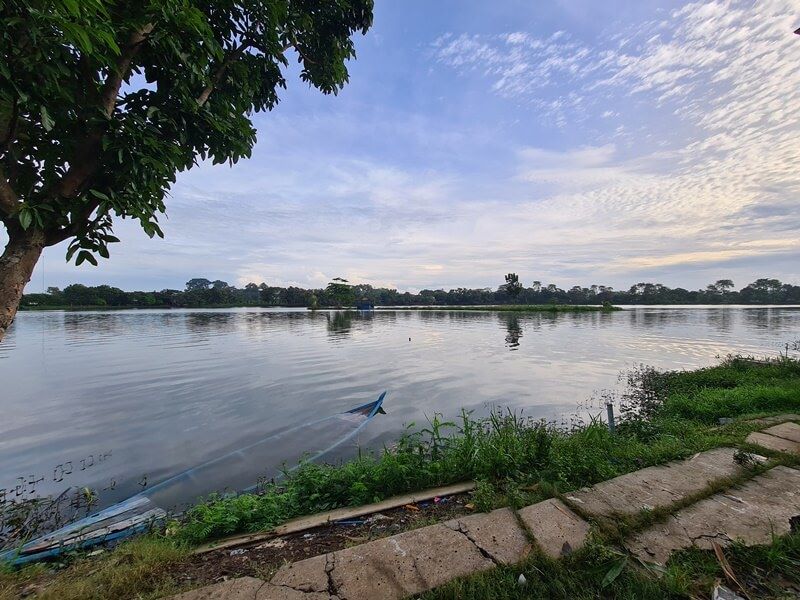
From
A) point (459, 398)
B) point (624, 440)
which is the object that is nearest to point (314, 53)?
point (624, 440)

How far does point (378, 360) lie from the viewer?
17406 millimetres

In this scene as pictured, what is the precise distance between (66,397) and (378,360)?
37.3 feet

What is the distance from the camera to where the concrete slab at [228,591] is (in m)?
2.26

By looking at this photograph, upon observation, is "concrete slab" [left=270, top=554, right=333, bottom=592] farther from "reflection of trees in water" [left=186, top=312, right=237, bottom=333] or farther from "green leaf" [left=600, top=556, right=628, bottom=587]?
"reflection of trees in water" [left=186, top=312, right=237, bottom=333]

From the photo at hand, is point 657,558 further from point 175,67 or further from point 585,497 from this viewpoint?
point 175,67

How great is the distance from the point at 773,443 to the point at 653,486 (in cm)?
263

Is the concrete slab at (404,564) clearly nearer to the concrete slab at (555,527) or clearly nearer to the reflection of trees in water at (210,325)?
the concrete slab at (555,527)

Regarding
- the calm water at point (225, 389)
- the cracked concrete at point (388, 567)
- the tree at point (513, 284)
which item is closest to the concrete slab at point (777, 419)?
the calm water at point (225, 389)

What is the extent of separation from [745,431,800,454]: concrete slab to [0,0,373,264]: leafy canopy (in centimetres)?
721

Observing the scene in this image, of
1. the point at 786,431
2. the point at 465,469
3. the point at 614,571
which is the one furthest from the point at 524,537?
the point at 786,431

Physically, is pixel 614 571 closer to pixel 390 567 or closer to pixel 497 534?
pixel 497 534

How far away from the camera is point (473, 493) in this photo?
3.65 m

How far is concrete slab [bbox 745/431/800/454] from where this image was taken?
433cm

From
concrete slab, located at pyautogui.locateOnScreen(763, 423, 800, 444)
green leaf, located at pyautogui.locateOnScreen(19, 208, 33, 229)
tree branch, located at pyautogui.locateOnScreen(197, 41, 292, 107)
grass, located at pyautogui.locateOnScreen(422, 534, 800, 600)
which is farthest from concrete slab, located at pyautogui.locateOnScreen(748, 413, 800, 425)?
green leaf, located at pyautogui.locateOnScreen(19, 208, 33, 229)
